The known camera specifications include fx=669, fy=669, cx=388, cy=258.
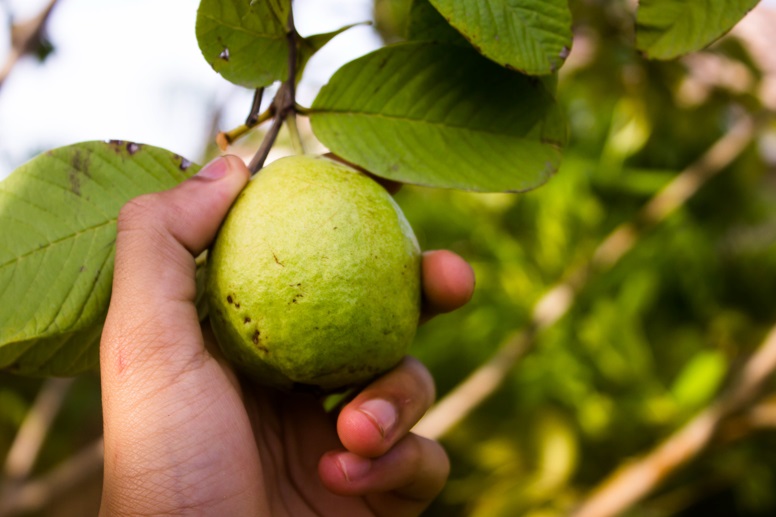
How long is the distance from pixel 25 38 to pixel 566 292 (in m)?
1.73

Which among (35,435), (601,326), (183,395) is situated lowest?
→ (601,326)

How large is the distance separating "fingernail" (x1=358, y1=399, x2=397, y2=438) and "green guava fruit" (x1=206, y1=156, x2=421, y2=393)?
0.18ft

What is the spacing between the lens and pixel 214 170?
83 centimetres

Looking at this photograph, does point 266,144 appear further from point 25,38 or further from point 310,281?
point 25,38

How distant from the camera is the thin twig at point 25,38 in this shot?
4.58 feet

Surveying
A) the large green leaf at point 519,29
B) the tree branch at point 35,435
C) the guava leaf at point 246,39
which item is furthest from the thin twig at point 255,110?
the tree branch at point 35,435

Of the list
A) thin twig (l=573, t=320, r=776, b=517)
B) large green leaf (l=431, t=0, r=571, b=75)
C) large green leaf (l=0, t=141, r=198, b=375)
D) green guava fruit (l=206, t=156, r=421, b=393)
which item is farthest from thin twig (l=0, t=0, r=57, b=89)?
thin twig (l=573, t=320, r=776, b=517)

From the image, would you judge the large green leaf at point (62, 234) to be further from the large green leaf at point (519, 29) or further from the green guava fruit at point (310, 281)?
the large green leaf at point (519, 29)

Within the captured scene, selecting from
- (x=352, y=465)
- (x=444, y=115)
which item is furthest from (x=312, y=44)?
(x=352, y=465)

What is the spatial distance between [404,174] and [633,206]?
2988 millimetres

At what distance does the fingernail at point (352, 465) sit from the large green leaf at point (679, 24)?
62 cm

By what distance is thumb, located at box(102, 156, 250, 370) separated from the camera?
785 millimetres

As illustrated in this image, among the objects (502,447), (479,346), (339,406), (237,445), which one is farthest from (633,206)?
(237,445)

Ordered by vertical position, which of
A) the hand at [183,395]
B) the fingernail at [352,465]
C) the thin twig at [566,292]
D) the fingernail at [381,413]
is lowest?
the thin twig at [566,292]
